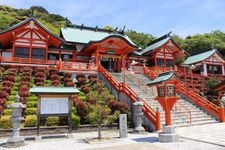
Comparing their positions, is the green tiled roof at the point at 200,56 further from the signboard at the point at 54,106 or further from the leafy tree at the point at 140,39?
the signboard at the point at 54,106

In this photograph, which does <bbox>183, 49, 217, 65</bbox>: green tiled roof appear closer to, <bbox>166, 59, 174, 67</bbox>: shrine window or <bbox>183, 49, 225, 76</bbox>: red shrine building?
<bbox>183, 49, 225, 76</bbox>: red shrine building

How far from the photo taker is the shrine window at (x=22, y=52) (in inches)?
1060

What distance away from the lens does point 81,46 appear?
31.7 m

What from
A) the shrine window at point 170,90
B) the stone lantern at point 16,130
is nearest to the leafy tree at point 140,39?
the shrine window at point 170,90

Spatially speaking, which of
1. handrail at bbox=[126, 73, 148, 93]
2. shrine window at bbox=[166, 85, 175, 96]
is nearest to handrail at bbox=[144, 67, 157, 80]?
handrail at bbox=[126, 73, 148, 93]

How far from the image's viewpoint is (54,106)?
1360 cm

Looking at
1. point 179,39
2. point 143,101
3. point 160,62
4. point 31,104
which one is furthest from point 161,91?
point 179,39

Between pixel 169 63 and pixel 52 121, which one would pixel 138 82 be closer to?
pixel 52 121

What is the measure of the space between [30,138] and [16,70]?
12186mm

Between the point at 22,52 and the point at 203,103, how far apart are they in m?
19.6

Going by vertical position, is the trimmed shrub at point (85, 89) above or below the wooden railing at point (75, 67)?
below

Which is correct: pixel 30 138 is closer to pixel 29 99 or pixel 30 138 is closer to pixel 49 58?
pixel 29 99

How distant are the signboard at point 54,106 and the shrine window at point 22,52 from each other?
609 inches

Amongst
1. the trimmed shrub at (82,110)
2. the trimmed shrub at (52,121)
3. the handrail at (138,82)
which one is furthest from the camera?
the handrail at (138,82)
